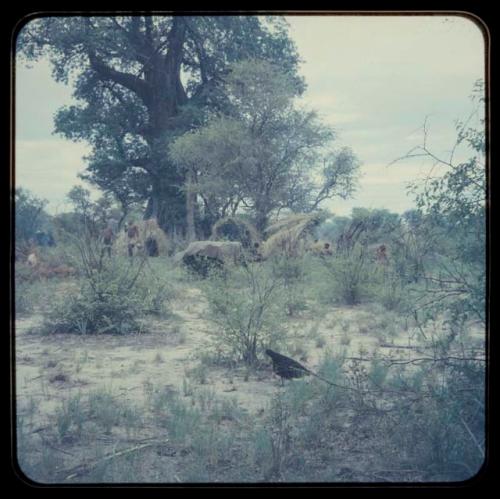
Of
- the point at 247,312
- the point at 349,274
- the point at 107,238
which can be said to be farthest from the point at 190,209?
the point at 349,274

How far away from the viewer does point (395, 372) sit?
2289mm

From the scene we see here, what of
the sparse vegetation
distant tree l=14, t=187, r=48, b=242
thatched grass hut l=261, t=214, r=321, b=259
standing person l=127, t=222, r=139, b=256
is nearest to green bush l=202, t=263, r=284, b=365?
the sparse vegetation

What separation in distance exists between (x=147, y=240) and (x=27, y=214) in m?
0.47

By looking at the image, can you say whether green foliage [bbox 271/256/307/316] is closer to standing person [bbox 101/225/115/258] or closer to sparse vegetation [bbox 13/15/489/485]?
sparse vegetation [bbox 13/15/489/485]

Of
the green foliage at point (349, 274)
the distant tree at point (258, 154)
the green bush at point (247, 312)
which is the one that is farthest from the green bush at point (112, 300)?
the green foliage at point (349, 274)

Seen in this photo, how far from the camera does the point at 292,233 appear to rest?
232 centimetres

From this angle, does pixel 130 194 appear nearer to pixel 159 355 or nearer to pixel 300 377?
pixel 159 355

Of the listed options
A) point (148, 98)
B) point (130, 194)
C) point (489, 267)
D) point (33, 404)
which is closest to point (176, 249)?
point (130, 194)

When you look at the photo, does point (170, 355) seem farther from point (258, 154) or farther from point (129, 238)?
point (258, 154)

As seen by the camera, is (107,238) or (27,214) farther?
(107,238)

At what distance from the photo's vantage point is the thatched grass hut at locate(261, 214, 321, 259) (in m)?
2.31

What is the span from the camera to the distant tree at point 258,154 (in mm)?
2318

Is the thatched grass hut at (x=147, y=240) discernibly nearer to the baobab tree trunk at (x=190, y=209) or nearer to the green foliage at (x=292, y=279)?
the baobab tree trunk at (x=190, y=209)
